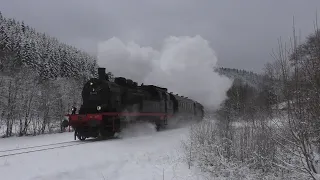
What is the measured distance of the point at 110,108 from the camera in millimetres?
17703

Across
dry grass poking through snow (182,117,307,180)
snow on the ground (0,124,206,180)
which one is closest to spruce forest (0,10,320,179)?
dry grass poking through snow (182,117,307,180)

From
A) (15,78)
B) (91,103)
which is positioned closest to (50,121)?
(15,78)

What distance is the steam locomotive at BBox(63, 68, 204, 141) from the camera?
1688 cm

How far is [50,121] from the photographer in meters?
33.4

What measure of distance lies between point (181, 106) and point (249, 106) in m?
17.4

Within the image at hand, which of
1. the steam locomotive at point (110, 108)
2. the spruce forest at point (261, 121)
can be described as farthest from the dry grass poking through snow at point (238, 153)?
the steam locomotive at point (110, 108)

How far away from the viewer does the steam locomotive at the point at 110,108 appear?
16.9 metres

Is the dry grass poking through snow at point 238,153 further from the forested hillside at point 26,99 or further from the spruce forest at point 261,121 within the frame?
the forested hillside at point 26,99

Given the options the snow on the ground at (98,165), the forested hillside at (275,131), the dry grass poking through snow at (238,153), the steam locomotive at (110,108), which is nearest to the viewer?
the forested hillside at (275,131)

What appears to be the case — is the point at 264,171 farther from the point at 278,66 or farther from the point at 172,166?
the point at 278,66

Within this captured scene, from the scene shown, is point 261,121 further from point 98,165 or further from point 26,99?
point 26,99

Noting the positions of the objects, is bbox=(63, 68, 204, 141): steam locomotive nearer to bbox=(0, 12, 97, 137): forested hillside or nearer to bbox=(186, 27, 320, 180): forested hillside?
bbox=(186, 27, 320, 180): forested hillside

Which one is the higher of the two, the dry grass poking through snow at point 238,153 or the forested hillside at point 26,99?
the forested hillside at point 26,99

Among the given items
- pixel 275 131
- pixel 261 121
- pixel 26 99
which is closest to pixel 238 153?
pixel 261 121
